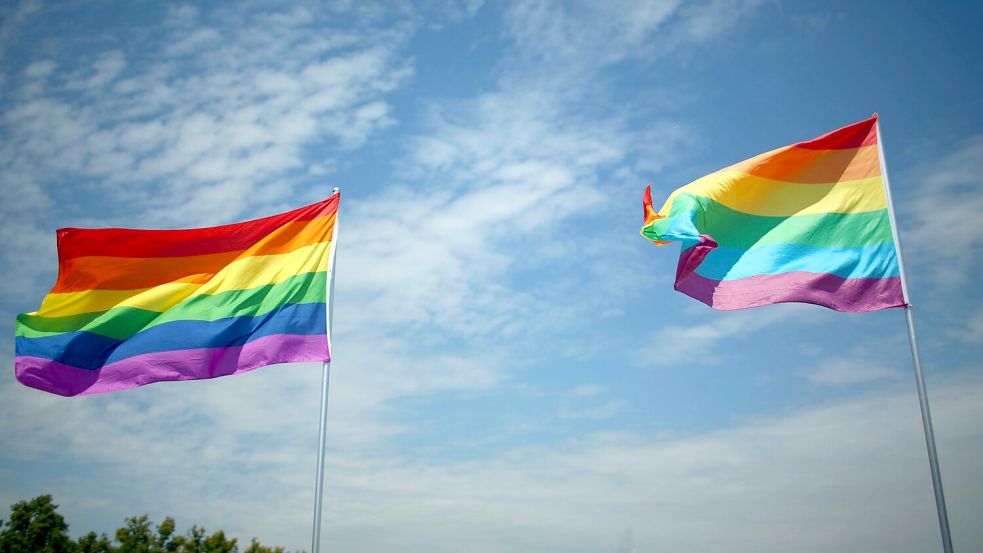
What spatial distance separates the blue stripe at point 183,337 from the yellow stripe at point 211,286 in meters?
0.60

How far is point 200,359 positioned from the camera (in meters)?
16.5

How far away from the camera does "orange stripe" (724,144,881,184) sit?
16.9 meters

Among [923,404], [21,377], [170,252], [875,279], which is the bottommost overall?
[923,404]

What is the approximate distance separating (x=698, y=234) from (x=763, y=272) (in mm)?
1830

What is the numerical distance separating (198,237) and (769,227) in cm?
1177

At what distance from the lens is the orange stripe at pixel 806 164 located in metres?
16.9

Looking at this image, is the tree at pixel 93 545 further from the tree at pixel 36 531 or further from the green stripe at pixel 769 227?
the green stripe at pixel 769 227

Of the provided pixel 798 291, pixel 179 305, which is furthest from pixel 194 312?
pixel 798 291

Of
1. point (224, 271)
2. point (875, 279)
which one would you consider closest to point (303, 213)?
point (224, 271)

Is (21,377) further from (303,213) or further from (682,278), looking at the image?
(682,278)

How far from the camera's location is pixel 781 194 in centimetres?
1697

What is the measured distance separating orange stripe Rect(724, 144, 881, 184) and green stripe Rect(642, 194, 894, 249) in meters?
0.86

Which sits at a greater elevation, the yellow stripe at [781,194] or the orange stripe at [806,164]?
the orange stripe at [806,164]

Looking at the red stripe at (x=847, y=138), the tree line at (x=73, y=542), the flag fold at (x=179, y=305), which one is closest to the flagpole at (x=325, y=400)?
the flag fold at (x=179, y=305)
